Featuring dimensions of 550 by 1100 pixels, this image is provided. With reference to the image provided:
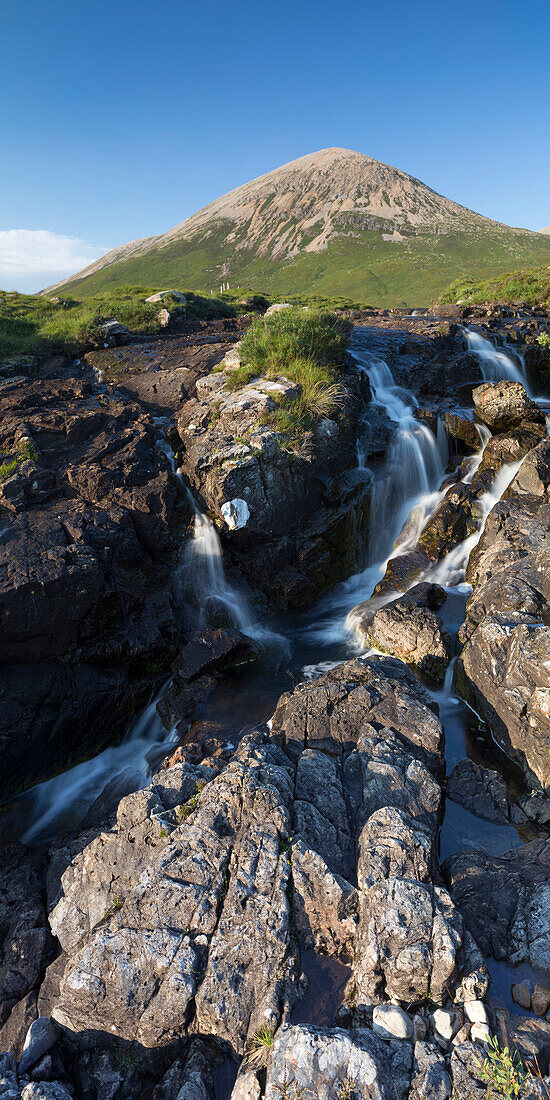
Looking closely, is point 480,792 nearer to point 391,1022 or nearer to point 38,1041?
point 391,1022

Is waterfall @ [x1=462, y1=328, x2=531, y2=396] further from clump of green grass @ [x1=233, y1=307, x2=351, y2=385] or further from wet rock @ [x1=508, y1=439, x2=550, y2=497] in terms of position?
wet rock @ [x1=508, y1=439, x2=550, y2=497]

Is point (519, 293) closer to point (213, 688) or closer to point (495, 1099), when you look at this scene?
point (213, 688)

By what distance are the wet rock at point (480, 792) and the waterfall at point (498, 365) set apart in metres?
16.9

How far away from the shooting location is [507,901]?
19.0ft

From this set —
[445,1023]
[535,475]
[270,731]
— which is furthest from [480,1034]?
[535,475]

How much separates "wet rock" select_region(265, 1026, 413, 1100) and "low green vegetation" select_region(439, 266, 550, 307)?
37.4 m

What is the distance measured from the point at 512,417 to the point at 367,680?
38.2ft

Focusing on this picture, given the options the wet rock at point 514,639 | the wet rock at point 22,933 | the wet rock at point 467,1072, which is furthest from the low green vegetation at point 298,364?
the wet rock at point 467,1072

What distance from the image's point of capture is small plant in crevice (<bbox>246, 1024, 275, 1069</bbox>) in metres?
4.40

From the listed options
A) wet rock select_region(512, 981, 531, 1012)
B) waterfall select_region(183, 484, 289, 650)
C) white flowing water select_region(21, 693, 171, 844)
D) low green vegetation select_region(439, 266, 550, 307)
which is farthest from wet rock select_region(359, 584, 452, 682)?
low green vegetation select_region(439, 266, 550, 307)

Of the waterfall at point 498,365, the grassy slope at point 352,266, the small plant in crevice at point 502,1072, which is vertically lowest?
the small plant in crevice at point 502,1072

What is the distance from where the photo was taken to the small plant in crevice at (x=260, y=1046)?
4398 mm

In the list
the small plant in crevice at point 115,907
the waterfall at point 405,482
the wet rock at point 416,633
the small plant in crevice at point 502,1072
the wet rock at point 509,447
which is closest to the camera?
the small plant in crevice at point 502,1072

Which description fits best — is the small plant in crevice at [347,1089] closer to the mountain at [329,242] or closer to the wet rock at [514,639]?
the wet rock at [514,639]
